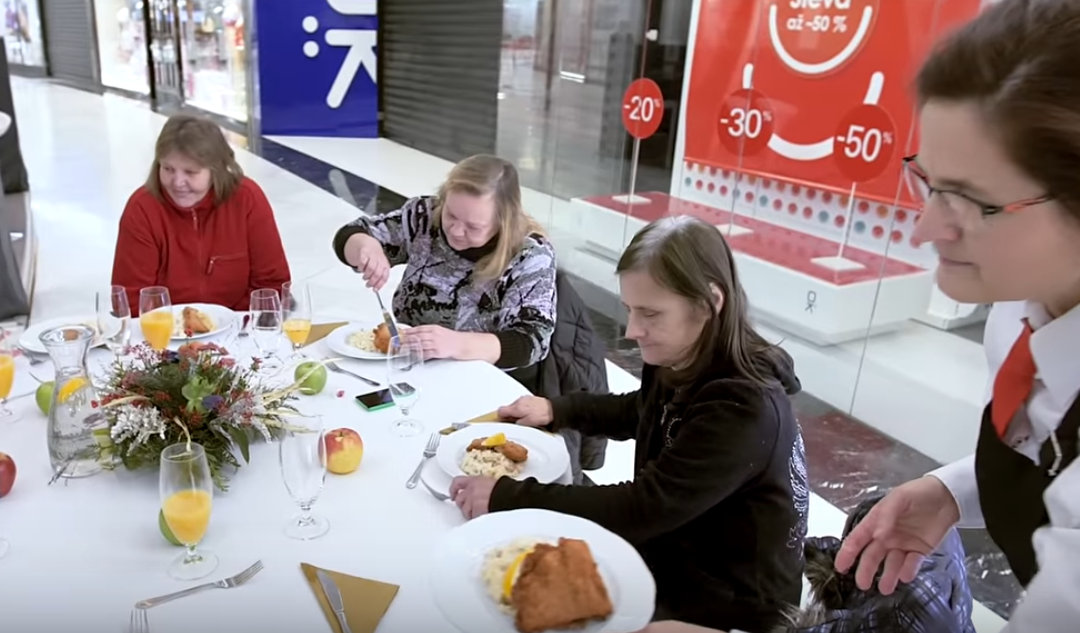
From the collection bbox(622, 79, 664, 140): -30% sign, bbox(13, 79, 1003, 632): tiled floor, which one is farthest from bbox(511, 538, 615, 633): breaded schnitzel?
bbox(622, 79, 664, 140): -30% sign

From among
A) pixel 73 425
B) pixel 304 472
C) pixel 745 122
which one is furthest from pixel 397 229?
pixel 745 122

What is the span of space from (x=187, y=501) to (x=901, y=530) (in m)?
1.03

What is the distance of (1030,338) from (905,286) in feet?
11.7

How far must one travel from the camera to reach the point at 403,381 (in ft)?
5.32

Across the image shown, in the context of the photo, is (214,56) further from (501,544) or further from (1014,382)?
(1014,382)

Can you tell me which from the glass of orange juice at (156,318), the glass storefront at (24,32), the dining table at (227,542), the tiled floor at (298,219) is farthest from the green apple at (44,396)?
the glass storefront at (24,32)

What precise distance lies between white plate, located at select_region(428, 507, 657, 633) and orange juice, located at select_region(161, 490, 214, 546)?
346mm

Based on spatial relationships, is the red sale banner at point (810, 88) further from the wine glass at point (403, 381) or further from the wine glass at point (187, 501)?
the wine glass at point (187, 501)

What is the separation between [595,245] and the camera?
19.0 ft

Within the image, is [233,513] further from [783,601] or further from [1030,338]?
[1030,338]

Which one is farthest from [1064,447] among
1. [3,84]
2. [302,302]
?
[3,84]

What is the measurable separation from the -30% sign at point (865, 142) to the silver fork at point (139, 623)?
3.62 m

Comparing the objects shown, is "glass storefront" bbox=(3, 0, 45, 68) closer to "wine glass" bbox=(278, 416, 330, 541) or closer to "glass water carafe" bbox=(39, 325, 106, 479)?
"glass water carafe" bbox=(39, 325, 106, 479)

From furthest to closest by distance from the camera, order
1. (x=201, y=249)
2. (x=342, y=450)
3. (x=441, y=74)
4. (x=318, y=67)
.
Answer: (x=318, y=67)
(x=441, y=74)
(x=201, y=249)
(x=342, y=450)
